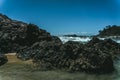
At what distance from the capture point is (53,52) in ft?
52.0

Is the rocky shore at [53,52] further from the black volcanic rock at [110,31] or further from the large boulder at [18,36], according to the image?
the black volcanic rock at [110,31]

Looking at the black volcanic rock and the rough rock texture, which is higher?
the black volcanic rock

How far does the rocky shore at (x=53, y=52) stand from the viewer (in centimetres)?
1360

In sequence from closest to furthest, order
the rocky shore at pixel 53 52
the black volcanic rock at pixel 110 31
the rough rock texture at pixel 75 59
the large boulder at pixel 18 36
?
the rough rock texture at pixel 75 59
the rocky shore at pixel 53 52
the large boulder at pixel 18 36
the black volcanic rock at pixel 110 31

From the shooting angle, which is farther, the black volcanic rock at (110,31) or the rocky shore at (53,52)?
the black volcanic rock at (110,31)

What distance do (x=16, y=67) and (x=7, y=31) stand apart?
775cm

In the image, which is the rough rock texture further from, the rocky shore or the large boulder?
the large boulder

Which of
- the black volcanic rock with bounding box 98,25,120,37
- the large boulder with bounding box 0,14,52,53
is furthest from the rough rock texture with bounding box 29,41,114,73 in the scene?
the black volcanic rock with bounding box 98,25,120,37

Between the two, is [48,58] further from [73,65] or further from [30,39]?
[30,39]

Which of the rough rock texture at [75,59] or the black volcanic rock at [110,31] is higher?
the black volcanic rock at [110,31]

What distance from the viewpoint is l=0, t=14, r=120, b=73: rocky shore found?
13602 millimetres

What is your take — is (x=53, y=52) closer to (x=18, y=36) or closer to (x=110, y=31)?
(x=18, y=36)

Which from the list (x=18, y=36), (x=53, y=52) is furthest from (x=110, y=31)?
(x=53, y=52)

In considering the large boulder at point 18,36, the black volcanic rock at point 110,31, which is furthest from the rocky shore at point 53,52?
the black volcanic rock at point 110,31
